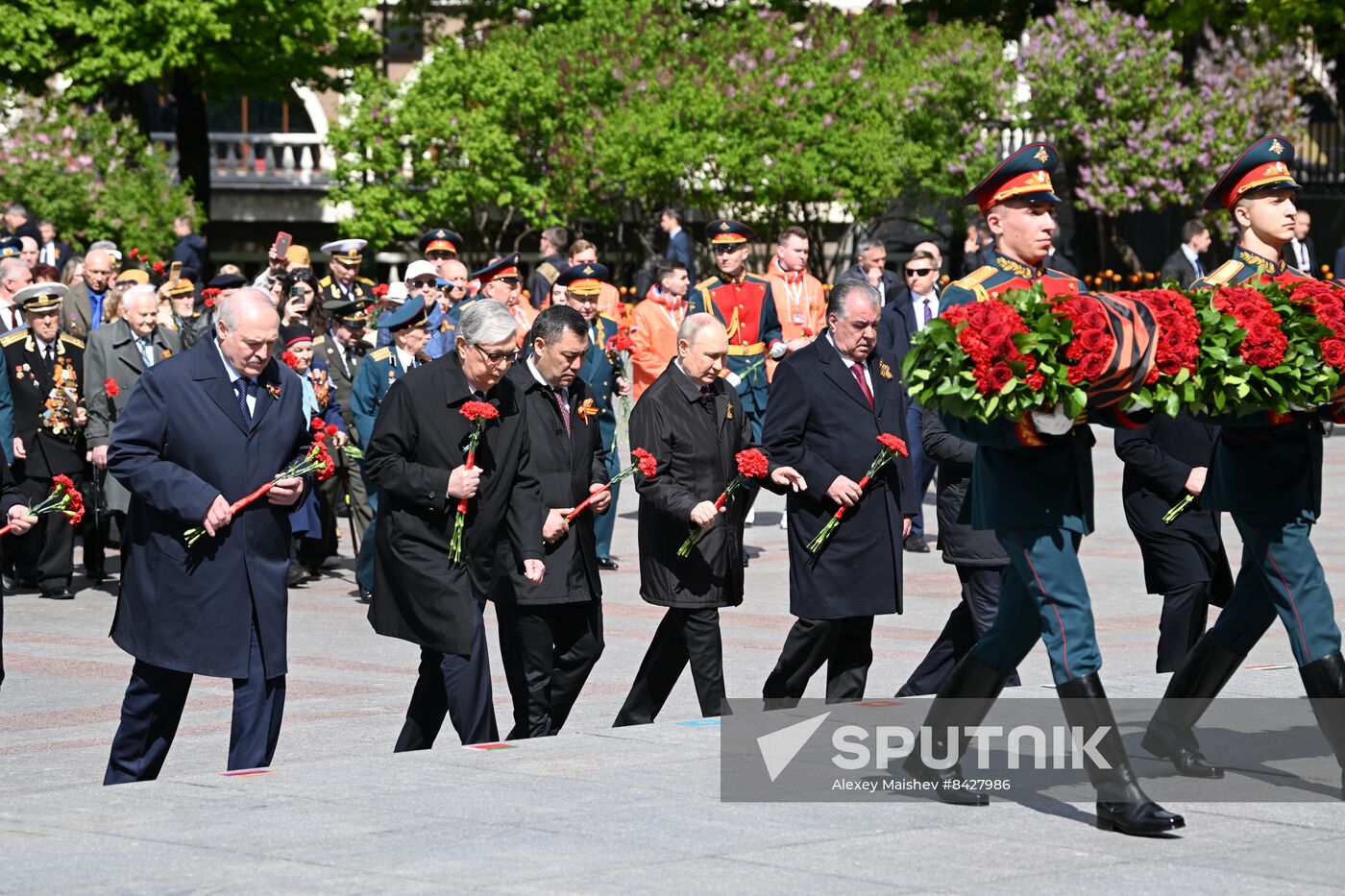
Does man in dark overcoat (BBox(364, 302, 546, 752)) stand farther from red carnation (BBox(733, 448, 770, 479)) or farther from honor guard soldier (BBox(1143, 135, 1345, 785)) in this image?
honor guard soldier (BBox(1143, 135, 1345, 785))

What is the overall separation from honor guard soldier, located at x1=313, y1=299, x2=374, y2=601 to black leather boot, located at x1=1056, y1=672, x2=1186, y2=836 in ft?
25.7

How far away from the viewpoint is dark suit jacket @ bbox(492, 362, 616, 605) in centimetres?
911

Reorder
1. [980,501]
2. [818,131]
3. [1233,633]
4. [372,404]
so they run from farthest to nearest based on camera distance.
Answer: [818,131] < [372,404] < [1233,633] < [980,501]

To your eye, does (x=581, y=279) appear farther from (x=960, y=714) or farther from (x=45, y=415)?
(x=960, y=714)

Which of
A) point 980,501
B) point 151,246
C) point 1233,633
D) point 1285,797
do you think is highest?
point 151,246

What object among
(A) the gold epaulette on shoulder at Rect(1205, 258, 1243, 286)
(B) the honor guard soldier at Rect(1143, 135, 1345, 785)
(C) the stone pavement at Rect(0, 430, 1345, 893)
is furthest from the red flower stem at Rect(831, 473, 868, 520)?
(B) the honor guard soldier at Rect(1143, 135, 1345, 785)

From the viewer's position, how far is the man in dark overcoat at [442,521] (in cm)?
859

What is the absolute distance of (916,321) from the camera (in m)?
16.5

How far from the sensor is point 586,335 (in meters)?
9.41

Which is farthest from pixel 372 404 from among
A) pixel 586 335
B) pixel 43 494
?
pixel 586 335

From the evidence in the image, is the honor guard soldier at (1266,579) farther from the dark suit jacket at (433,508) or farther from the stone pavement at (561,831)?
the dark suit jacket at (433,508)

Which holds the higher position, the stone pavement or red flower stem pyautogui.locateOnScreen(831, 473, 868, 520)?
→ red flower stem pyautogui.locateOnScreen(831, 473, 868, 520)

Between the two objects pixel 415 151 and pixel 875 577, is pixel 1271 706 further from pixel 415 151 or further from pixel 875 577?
pixel 415 151

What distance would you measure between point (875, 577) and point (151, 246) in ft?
67.8
